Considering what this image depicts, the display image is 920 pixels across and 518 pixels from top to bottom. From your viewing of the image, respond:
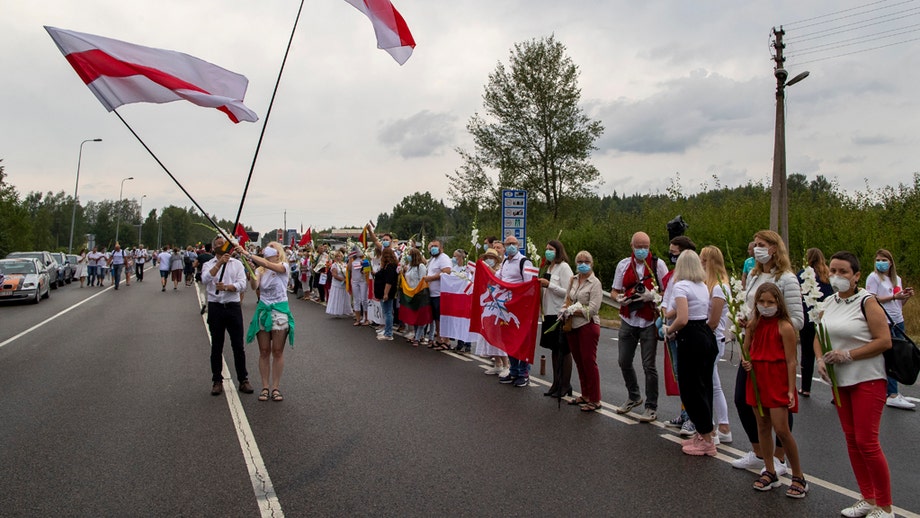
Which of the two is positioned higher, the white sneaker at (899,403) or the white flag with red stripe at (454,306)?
the white flag with red stripe at (454,306)

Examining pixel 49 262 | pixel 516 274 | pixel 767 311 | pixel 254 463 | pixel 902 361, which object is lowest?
pixel 254 463

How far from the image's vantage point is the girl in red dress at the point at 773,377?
511 cm

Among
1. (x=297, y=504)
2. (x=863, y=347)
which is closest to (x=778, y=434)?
(x=863, y=347)

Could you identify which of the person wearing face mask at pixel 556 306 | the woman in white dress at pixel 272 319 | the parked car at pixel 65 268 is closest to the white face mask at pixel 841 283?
the person wearing face mask at pixel 556 306

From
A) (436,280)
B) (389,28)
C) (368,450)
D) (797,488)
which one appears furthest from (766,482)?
(436,280)

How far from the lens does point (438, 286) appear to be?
13.4m

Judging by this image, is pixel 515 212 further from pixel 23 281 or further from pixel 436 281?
pixel 23 281

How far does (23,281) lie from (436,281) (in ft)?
59.9

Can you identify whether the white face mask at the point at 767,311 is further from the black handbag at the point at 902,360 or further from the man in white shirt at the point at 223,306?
the man in white shirt at the point at 223,306

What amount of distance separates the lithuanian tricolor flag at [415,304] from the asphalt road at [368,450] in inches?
114

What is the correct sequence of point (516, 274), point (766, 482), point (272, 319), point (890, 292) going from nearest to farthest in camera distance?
point (766, 482) → point (890, 292) → point (272, 319) → point (516, 274)

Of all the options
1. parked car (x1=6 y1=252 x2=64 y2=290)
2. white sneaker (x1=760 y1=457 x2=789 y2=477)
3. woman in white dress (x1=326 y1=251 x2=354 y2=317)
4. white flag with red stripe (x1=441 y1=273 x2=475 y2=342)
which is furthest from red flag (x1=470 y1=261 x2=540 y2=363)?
parked car (x1=6 y1=252 x2=64 y2=290)

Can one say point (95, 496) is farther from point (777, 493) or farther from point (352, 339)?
point (352, 339)

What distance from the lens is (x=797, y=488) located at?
5117 mm
